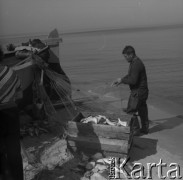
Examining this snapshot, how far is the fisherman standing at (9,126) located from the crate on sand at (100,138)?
180 centimetres

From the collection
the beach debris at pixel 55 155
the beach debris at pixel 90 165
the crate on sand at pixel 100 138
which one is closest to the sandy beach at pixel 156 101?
the crate on sand at pixel 100 138

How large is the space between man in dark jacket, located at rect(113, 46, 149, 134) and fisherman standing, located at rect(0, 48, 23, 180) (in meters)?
3.37

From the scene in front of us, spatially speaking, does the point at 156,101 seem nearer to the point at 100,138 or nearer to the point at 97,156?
the point at 100,138

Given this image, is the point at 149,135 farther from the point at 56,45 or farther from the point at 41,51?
the point at 56,45

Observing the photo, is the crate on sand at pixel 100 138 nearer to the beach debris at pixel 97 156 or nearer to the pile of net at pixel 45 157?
the beach debris at pixel 97 156

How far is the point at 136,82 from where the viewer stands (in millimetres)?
7477

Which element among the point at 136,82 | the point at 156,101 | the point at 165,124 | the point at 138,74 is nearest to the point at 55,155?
the point at 136,82

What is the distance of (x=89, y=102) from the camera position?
11.5m

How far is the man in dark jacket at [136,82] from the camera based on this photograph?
7414 millimetres

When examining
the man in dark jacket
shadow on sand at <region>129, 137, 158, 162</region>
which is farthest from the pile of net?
the man in dark jacket

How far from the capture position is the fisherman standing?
4332 mm

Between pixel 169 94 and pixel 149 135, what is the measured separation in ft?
18.7

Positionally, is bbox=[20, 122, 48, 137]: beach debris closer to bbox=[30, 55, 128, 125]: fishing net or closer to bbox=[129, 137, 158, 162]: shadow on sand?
bbox=[30, 55, 128, 125]: fishing net

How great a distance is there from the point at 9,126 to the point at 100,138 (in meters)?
2.21
